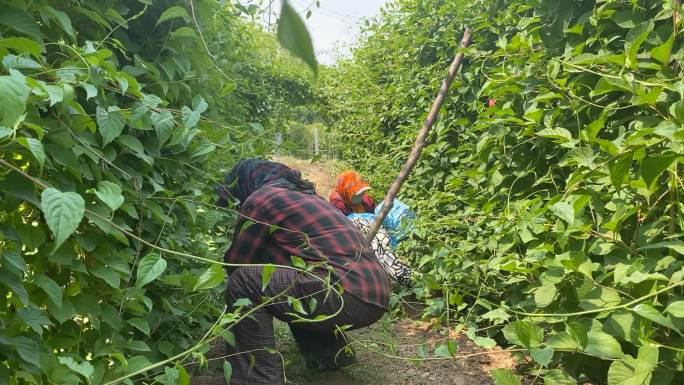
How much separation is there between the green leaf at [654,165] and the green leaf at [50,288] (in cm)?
145

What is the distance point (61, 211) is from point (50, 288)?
0.41 m

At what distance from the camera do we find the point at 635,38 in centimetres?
178

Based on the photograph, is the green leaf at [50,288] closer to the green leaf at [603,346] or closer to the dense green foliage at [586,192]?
the dense green foliage at [586,192]

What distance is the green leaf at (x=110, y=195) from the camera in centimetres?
113

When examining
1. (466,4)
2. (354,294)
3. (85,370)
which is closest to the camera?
(85,370)

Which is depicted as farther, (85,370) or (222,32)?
(222,32)

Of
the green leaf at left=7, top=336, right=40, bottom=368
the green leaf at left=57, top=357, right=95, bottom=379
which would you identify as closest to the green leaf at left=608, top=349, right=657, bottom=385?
the green leaf at left=57, top=357, right=95, bottom=379

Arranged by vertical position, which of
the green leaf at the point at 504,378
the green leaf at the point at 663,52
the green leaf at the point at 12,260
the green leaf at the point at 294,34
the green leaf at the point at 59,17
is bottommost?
the green leaf at the point at 12,260

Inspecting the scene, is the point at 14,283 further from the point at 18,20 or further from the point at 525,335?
the point at 525,335

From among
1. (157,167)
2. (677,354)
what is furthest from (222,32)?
(677,354)

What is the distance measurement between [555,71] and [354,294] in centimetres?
130

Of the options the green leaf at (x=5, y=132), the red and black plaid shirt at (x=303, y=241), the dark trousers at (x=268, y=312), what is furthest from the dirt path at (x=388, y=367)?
the green leaf at (x=5, y=132)

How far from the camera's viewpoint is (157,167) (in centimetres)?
184

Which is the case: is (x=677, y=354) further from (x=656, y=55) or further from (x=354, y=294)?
(x=354, y=294)
